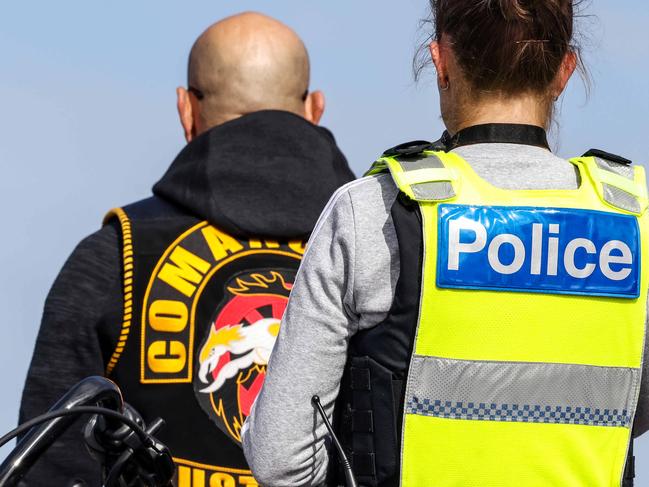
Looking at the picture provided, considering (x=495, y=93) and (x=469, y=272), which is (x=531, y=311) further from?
(x=495, y=93)

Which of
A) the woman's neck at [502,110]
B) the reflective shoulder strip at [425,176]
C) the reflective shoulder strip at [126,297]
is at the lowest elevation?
the reflective shoulder strip at [126,297]

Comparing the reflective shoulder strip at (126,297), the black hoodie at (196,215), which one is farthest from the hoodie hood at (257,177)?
the reflective shoulder strip at (126,297)

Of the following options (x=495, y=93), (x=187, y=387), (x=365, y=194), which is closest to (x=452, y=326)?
(x=365, y=194)

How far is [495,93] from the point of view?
2.97 metres

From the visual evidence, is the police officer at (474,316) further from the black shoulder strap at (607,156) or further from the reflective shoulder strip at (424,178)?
the black shoulder strap at (607,156)

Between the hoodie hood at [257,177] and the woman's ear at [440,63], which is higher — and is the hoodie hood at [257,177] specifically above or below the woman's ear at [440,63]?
below

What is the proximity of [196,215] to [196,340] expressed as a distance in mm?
419


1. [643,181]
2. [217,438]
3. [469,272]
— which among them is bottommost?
[217,438]

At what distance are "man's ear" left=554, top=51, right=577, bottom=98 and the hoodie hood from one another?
1449 mm

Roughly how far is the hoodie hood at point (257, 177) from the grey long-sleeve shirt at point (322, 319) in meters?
1.44

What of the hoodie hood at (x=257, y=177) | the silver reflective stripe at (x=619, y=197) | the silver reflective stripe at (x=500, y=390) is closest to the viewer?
the silver reflective stripe at (x=500, y=390)

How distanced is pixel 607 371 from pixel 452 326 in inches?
13.8

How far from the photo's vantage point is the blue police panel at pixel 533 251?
9.39 feet

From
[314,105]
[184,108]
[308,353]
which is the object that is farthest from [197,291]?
[308,353]
